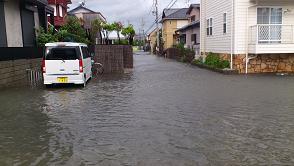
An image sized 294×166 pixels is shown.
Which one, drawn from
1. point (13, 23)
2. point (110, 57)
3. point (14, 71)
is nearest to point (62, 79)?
point (14, 71)

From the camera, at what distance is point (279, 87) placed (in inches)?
539

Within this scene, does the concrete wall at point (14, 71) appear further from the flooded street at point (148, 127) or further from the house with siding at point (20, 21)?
the house with siding at point (20, 21)

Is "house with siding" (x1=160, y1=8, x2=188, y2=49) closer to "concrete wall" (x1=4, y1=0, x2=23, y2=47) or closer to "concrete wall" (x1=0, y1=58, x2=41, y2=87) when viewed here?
"concrete wall" (x1=4, y1=0, x2=23, y2=47)

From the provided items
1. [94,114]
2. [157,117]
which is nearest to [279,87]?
[157,117]

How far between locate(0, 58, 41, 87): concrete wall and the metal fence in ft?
0.63

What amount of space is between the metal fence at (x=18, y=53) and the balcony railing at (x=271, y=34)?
1157 centimetres

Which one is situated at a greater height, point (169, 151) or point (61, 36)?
point (61, 36)

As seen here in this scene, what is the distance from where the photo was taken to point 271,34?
19469mm

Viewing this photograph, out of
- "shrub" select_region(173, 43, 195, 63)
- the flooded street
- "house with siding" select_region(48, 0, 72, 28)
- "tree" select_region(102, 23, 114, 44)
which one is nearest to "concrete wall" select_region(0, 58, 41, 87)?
the flooded street

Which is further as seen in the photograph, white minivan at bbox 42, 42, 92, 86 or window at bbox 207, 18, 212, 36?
window at bbox 207, 18, 212, 36

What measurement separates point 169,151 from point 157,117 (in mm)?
2690

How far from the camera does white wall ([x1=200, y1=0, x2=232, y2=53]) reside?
20625mm

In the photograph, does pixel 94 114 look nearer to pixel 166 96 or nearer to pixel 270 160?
pixel 166 96

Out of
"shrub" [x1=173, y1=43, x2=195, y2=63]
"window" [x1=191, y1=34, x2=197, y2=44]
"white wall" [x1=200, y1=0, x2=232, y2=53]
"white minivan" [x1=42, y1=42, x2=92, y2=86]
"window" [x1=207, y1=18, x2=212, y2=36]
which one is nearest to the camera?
"white minivan" [x1=42, y1=42, x2=92, y2=86]
